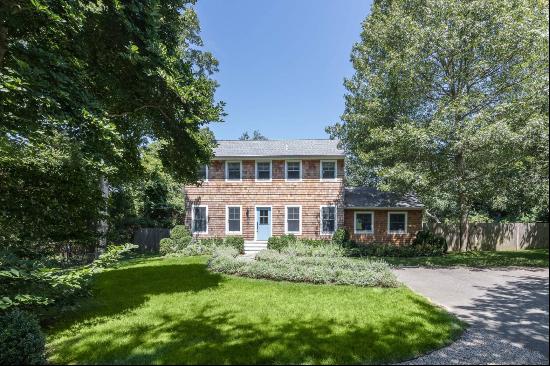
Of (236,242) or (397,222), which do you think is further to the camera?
(397,222)

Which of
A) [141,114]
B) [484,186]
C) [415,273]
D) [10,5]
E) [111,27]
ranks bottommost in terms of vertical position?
[415,273]

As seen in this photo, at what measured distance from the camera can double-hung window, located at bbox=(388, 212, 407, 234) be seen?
18122 millimetres

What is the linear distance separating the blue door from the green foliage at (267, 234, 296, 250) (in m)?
1.29

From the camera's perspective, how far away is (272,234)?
712 inches

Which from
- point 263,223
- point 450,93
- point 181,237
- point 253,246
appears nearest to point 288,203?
point 263,223

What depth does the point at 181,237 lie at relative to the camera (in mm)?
17109

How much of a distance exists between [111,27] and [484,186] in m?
12.7

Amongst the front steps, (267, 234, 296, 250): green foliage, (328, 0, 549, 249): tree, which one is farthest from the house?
(328, 0, 549, 249): tree

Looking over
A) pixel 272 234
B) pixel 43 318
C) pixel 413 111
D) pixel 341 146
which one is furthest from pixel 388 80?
pixel 43 318

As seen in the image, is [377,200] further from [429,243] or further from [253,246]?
[253,246]

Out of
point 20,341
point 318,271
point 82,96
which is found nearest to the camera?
point 20,341

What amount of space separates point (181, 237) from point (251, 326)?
42.5 ft

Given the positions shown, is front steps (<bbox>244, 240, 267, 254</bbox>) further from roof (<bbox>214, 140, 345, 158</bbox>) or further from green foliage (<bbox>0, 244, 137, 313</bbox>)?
green foliage (<bbox>0, 244, 137, 313</bbox>)

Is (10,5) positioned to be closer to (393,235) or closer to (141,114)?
(141,114)
